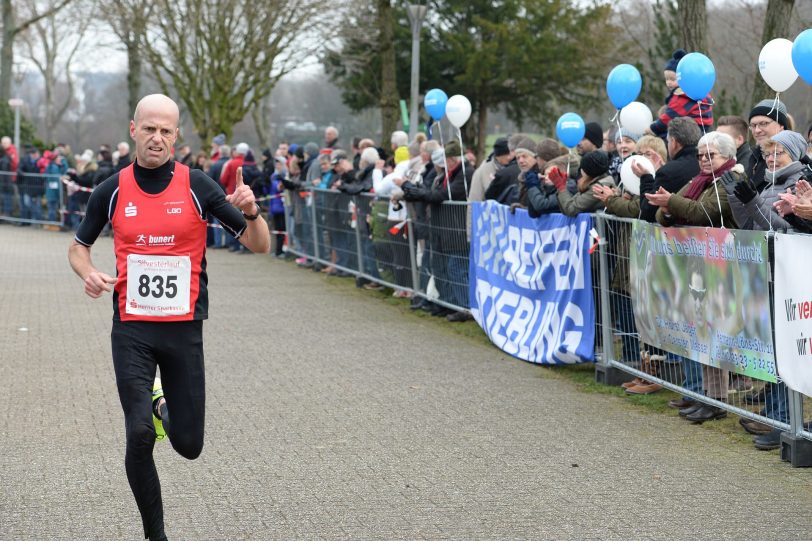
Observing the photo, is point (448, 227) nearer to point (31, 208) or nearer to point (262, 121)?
point (31, 208)

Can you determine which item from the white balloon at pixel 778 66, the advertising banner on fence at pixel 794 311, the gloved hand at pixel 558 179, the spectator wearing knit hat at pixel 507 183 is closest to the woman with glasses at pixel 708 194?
the white balloon at pixel 778 66

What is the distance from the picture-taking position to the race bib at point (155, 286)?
222 inches

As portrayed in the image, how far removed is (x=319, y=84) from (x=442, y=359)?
7071 cm

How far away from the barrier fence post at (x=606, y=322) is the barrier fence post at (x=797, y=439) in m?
2.76

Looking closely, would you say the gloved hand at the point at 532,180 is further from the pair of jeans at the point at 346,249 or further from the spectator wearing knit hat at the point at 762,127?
the pair of jeans at the point at 346,249

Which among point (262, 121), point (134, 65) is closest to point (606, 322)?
point (134, 65)

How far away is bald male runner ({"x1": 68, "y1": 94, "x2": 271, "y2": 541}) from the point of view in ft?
18.3

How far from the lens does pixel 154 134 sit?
5570 millimetres

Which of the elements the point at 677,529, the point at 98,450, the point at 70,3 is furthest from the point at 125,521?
the point at 70,3

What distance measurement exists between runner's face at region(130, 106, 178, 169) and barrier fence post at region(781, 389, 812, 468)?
12.7 feet

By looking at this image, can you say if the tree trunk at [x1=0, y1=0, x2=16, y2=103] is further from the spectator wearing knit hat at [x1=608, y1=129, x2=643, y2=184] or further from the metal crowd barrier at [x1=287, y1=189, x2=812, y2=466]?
the spectator wearing knit hat at [x1=608, y1=129, x2=643, y2=184]

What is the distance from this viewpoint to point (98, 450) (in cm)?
775

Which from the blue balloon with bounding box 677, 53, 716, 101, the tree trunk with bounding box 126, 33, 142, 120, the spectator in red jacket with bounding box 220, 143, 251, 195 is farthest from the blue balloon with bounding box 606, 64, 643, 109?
the tree trunk with bounding box 126, 33, 142, 120

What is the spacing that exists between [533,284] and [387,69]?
20791 millimetres
